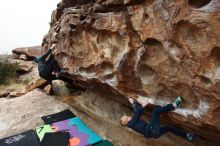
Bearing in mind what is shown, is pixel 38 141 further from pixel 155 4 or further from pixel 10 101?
pixel 155 4

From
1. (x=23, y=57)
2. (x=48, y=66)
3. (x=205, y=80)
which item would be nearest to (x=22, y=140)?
(x=48, y=66)

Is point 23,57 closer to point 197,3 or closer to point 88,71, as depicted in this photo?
point 88,71

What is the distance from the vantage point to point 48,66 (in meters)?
11.7

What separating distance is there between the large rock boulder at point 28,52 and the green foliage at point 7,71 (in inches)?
99.2

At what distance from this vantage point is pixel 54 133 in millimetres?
9297

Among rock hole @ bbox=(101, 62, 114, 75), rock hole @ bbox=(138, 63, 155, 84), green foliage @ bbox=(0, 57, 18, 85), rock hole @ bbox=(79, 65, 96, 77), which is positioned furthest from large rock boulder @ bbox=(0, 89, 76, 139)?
green foliage @ bbox=(0, 57, 18, 85)

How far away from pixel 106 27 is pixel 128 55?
1077 millimetres

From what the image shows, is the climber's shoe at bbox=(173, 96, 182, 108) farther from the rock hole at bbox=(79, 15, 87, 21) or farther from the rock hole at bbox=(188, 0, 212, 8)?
the rock hole at bbox=(79, 15, 87, 21)

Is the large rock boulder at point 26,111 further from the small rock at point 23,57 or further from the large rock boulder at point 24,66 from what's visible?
the small rock at point 23,57

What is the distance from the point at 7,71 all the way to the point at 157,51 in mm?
15136

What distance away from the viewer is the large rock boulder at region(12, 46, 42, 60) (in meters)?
23.1

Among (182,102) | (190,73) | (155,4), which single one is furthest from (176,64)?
(155,4)

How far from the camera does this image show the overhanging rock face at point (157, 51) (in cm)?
593

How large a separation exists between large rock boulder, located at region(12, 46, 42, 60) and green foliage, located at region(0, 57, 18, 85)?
252 centimetres
